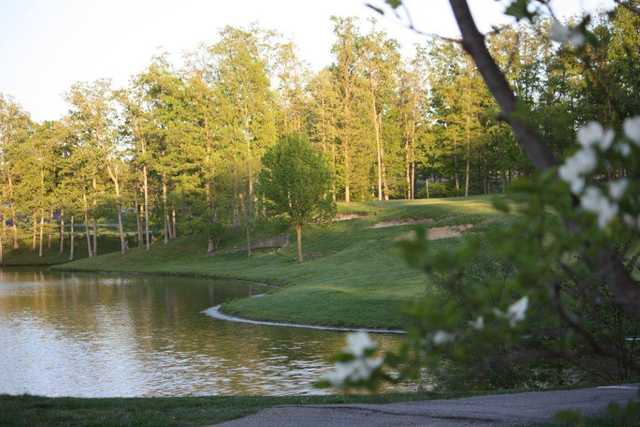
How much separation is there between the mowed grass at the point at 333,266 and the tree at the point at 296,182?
241 cm

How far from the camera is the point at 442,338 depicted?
2129 millimetres

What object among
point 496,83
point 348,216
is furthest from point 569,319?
point 348,216

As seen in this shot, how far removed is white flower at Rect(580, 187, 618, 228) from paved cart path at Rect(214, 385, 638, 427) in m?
6.19

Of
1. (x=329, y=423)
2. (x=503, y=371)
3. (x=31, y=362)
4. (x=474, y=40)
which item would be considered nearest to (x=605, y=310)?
(x=503, y=371)

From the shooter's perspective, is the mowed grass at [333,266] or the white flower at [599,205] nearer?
the white flower at [599,205]

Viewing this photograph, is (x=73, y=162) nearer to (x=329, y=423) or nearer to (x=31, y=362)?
(x=31, y=362)

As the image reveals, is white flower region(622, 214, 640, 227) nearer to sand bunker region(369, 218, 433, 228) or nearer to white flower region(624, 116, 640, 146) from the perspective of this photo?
white flower region(624, 116, 640, 146)

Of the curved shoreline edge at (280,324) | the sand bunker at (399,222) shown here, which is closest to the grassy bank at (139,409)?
the curved shoreline edge at (280,324)

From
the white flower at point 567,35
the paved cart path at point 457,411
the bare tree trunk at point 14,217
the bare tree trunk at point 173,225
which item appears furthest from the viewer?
the bare tree trunk at point 14,217

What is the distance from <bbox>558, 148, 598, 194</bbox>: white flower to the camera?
188 cm

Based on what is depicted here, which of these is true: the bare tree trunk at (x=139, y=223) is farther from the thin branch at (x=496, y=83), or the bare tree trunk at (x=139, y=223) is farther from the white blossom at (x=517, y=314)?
the white blossom at (x=517, y=314)

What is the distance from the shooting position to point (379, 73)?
199ft

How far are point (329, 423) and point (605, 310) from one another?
541cm

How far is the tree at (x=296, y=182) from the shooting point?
135ft
